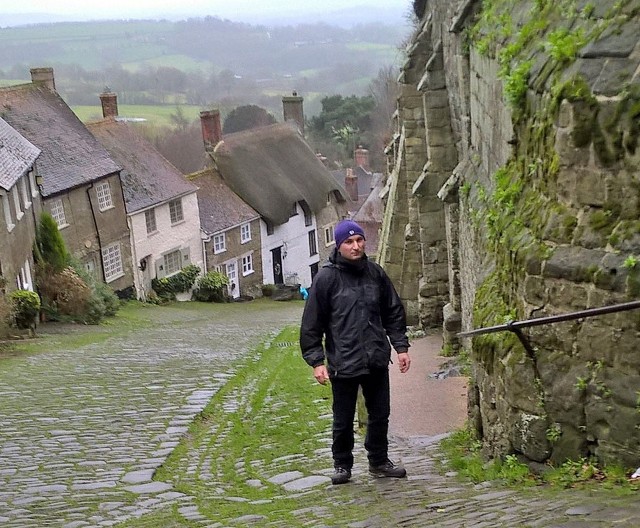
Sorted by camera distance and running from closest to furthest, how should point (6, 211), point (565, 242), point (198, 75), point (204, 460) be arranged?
point (565, 242) < point (204, 460) < point (6, 211) < point (198, 75)

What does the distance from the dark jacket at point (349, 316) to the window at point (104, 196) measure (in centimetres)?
2802

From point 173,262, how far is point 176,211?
212 cm

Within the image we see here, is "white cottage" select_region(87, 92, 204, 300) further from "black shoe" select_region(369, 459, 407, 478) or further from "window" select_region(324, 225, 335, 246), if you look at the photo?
"black shoe" select_region(369, 459, 407, 478)

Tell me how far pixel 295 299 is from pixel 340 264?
34.7 metres

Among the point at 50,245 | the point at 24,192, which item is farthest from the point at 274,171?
the point at 24,192

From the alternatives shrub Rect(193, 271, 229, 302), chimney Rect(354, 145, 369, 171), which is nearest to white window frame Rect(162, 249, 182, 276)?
shrub Rect(193, 271, 229, 302)

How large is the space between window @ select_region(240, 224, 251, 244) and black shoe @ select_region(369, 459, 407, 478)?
113 feet

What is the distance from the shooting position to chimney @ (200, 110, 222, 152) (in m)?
44.1

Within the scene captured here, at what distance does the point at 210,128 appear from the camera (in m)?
44.5

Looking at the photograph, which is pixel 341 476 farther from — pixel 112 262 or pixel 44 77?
pixel 44 77

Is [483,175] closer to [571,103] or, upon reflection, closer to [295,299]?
[571,103]

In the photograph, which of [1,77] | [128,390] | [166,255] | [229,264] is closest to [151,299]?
[166,255]

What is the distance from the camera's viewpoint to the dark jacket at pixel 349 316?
6680 mm

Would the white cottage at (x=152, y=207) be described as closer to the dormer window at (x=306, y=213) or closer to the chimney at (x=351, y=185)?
the dormer window at (x=306, y=213)
